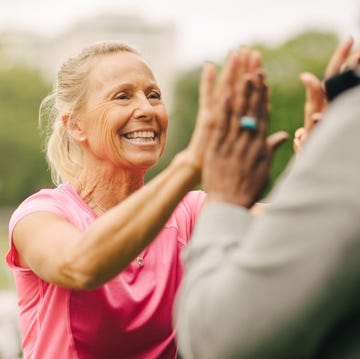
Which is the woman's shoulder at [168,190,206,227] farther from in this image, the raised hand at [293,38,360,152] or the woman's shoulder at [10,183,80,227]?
the raised hand at [293,38,360,152]

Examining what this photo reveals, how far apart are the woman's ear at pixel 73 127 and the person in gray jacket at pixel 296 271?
2.15 metres

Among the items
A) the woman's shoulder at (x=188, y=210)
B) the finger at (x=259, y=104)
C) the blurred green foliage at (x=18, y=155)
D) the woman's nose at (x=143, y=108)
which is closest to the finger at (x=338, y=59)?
the finger at (x=259, y=104)

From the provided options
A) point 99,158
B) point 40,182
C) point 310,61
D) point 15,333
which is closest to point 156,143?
point 99,158

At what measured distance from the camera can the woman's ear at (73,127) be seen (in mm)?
4059

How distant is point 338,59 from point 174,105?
2435 inches

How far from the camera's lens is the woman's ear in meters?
4.06

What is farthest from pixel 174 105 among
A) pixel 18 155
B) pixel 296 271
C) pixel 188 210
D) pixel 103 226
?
pixel 296 271

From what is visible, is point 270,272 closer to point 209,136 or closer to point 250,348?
point 250,348

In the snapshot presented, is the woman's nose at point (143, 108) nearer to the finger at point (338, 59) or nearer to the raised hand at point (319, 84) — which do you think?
Answer: the raised hand at point (319, 84)

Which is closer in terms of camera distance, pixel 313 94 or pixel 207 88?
pixel 207 88

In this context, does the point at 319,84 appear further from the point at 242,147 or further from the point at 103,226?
the point at 103,226

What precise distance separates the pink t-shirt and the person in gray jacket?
Answer: 58.7 inches

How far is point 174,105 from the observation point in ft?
210

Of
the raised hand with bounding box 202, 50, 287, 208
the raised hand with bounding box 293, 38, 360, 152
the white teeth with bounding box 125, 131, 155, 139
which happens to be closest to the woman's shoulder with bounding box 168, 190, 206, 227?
the white teeth with bounding box 125, 131, 155, 139
